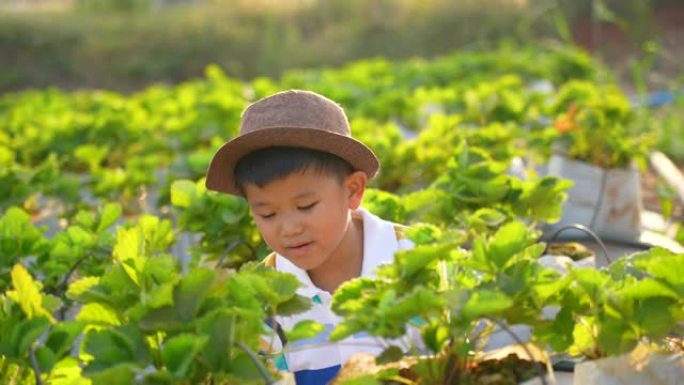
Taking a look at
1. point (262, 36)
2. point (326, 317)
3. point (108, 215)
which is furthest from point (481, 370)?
point (262, 36)

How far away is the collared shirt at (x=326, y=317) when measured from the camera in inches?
129

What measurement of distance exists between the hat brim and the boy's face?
0.07 m

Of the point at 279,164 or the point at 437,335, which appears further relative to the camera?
the point at 279,164

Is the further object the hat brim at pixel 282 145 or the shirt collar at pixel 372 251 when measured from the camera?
the shirt collar at pixel 372 251

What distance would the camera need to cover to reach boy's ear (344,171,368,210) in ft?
10.9

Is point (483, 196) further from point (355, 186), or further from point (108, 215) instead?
point (108, 215)

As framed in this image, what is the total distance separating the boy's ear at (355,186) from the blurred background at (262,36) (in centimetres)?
1692

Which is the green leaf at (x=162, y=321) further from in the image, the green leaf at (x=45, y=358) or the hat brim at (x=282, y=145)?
the hat brim at (x=282, y=145)

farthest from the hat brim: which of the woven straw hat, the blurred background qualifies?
the blurred background

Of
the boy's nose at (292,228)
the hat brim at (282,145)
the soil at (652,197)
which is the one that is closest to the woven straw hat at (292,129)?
the hat brim at (282,145)

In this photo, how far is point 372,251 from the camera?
11.0 ft

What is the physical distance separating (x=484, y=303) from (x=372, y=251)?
1157 mm

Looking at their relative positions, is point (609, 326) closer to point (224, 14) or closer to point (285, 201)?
point (285, 201)

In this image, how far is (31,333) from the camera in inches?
98.4
